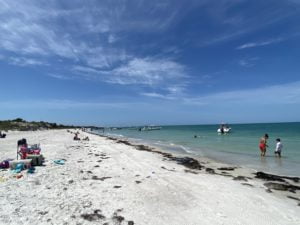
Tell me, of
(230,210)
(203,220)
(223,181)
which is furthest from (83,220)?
(223,181)

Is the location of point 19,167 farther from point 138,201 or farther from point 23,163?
point 138,201

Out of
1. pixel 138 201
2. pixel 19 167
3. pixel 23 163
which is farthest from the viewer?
pixel 23 163

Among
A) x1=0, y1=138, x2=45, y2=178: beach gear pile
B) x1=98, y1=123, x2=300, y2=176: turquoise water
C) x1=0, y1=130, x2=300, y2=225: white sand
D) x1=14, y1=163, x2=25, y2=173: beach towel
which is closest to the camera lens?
x1=0, y1=130, x2=300, y2=225: white sand

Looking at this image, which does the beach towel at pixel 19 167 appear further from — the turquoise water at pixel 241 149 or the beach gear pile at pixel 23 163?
the turquoise water at pixel 241 149

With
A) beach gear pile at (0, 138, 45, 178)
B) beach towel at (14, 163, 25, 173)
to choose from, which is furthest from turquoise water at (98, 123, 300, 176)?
beach towel at (14, 163, 25, 173)

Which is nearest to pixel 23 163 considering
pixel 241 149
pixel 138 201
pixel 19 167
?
pixel 19 167

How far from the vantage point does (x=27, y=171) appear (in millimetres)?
9125

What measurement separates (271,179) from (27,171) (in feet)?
33.7

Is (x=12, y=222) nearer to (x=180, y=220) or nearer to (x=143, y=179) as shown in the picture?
(x=180, y=220)

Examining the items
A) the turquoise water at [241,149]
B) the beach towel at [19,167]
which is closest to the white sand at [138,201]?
the beach towel at [19,167]

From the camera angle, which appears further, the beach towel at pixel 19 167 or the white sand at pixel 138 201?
the beach towel at pixel 19 167

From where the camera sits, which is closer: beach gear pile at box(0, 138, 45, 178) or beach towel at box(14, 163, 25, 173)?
beach towel at box(14, 163, 25, 173)

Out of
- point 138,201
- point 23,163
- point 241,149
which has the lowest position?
point 241,149

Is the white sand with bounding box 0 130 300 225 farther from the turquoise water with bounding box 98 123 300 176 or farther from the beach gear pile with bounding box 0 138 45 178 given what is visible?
the turquoise water with bounding box 98 123 300 176
